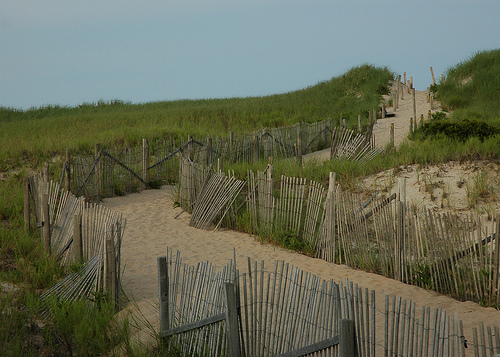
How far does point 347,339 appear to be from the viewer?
3.31 meters

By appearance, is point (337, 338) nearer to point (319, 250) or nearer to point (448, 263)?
point (448, 263)

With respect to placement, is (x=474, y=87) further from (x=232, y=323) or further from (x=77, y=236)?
(x=232, y=323)

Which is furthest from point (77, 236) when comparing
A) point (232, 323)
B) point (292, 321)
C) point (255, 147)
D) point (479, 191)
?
point (255, 147)

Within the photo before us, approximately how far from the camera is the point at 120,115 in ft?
74.5

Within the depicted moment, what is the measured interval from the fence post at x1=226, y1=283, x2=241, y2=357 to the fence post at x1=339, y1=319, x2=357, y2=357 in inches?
43.0

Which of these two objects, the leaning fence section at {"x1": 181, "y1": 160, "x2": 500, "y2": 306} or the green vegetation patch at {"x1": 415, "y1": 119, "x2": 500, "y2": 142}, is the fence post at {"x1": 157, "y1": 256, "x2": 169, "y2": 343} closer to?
the leaning fence section at {"x1": 181, "y1": 160, "x2": 500, "y2": 306}

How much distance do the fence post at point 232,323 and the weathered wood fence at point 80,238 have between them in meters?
Answer: 2.02

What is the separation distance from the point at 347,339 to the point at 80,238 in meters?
4.62

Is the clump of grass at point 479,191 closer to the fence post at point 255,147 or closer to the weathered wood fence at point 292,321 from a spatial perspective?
the weathered wood fence at point 292,321

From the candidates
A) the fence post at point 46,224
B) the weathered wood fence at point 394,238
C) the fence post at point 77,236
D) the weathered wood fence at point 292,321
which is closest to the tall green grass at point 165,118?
the fence post at point 46,224

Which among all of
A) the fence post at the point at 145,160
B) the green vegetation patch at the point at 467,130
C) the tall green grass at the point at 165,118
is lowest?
the fence post at the point at 145,160

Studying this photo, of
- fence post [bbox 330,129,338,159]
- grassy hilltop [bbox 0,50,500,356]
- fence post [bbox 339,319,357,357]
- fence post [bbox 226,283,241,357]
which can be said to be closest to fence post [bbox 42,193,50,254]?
grassy hilltop [bbox 0,50,500,356]

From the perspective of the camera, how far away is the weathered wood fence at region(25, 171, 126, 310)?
18.5 feet

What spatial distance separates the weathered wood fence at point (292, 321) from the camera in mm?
3284
